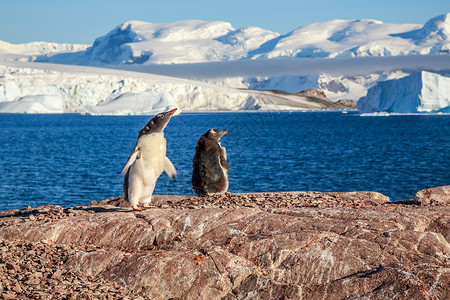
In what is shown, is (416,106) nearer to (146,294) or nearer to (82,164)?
(82,164)

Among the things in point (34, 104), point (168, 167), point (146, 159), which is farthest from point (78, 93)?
point (146, 159)

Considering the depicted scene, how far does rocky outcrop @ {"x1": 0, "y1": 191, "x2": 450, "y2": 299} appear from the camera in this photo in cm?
607

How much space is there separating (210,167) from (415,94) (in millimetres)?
87093

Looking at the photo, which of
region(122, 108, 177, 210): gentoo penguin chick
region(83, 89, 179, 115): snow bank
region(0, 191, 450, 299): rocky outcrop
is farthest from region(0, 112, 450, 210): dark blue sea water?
region(83, 89, 179, 115): snow bank

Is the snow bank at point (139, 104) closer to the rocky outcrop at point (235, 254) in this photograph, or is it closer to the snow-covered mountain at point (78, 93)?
the snow-covered mountain at point (78, 93)

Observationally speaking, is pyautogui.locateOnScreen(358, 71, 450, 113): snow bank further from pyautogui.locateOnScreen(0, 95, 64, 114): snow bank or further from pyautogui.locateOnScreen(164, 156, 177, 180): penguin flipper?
pyautogui.locateOnScreen(164, 156, 177, 180): penguin flipper

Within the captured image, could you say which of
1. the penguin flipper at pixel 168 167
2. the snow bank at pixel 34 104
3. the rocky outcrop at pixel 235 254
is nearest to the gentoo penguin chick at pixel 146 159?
the penguin flipper at pixel 168 167

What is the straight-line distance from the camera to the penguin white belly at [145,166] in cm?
898

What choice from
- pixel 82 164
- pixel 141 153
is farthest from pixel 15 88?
pixel 141 153

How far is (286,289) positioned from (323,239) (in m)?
1.08

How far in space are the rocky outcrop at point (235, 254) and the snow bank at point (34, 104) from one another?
124 metres

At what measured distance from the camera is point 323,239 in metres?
6.86

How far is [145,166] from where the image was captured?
906 centimetres

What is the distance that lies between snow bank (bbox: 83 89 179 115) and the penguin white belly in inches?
4170
